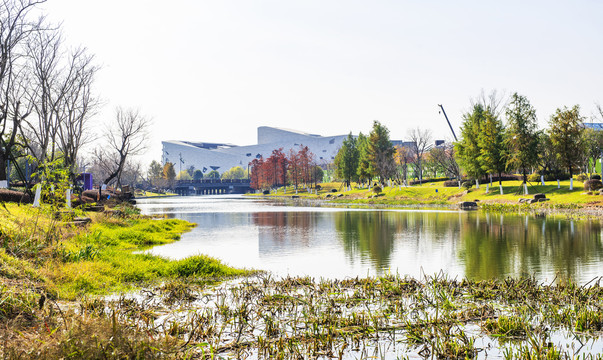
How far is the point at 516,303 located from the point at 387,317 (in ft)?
8.70

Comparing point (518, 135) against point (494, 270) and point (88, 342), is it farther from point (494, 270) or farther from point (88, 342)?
Answer: point (88, 342)

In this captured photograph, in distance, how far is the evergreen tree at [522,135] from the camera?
171 ft

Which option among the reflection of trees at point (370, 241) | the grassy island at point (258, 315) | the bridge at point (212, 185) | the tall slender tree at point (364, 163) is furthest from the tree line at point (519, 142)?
the bridge at point (212, 185)

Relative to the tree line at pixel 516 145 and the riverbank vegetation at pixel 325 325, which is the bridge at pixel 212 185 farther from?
the riverbank vegetation at pixel 325 325

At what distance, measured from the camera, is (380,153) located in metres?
78.6

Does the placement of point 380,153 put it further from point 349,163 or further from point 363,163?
point 349,163

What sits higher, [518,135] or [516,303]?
[518,135]

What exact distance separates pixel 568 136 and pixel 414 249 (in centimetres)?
3758

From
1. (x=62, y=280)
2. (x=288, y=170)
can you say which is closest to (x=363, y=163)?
(x=288, y=170)

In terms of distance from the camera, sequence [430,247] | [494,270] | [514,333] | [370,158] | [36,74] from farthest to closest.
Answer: [370,158] → [36,74] → [430,247] → [494,270] → [514,333]

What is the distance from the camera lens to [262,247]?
20.1 metres

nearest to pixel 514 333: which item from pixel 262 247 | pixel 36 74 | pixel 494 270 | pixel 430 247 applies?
pixel 494 270

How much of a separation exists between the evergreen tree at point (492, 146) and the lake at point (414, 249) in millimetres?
28118

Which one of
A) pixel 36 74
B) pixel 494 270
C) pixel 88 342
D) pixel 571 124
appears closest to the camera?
pixel 88 342
